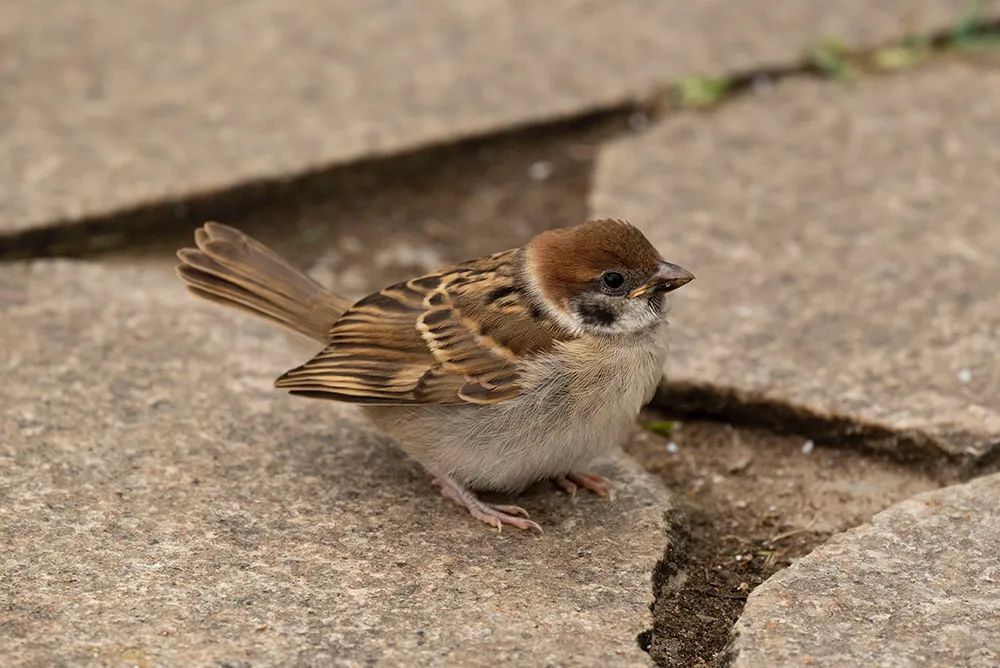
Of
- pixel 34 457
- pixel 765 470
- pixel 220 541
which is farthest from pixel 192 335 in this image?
pixel 765 470

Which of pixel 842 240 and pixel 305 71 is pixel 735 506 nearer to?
pixel 842 240

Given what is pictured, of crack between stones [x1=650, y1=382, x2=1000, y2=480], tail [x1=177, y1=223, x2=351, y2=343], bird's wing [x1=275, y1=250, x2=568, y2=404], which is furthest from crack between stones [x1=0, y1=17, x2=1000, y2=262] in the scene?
crack between stones [x1=650, y1=382, x2=1000, y2=480]

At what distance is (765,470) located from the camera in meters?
3.97

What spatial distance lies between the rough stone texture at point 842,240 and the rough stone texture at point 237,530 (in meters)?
0.67

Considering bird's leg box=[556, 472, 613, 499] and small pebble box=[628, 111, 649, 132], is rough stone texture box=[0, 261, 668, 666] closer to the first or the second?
bird's leg box=[556, 472, 613, 499]

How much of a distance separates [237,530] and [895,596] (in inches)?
57.8

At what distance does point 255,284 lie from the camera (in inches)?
159

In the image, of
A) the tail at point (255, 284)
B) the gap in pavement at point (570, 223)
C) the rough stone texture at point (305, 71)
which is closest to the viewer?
the gap in pavement at point (570, 223)

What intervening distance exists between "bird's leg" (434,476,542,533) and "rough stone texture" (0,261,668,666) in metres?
0.03

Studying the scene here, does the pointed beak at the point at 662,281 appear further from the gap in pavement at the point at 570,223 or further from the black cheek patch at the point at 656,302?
the gap in pavement at the point at 570,223

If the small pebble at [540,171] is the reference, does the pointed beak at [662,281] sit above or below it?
above

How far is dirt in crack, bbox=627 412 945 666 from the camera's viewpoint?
3318mm

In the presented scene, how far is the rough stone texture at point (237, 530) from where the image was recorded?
3.05 metres

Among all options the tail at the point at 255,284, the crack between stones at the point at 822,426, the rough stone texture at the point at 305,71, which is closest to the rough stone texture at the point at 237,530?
the tail at the point at 255,284
